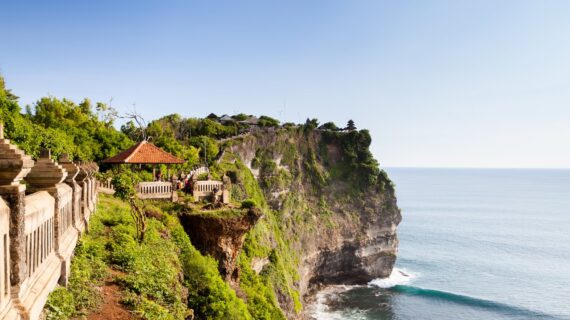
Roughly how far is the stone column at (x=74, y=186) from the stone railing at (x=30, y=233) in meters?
0.03

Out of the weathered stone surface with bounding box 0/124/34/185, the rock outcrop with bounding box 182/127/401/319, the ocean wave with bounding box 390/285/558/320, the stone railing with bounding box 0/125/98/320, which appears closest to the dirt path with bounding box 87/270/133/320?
the stone railing with bounding box 0/125/98/320

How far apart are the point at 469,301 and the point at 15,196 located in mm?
56522

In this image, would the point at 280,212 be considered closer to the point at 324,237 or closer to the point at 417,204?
the point at 324,237

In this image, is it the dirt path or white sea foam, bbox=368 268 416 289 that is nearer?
the dirt path

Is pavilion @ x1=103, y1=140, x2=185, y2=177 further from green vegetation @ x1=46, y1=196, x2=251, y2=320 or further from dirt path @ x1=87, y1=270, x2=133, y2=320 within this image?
dirt path @ x1=87, y1=270, x2=133, y2=320

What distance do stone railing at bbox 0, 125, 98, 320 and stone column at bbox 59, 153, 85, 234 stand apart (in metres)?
0.03

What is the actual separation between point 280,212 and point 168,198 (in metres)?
31.2

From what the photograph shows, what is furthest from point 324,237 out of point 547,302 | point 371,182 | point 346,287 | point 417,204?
point 417,204

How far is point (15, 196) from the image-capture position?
546 centimetres

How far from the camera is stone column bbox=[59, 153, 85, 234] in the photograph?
10523mm

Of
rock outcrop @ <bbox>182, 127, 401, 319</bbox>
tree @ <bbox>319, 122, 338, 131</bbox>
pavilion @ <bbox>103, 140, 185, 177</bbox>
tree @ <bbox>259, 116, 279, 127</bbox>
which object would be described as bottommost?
rock outcrop @ <bbox>182, 127, 401, 319</bbox>

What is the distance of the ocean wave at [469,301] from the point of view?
1841 inches

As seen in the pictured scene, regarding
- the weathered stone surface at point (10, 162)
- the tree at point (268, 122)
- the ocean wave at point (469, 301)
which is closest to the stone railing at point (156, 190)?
the weathered stone surface at point (10, 162)

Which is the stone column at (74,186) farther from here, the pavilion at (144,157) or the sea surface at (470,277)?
the sea surface at (470,277)
